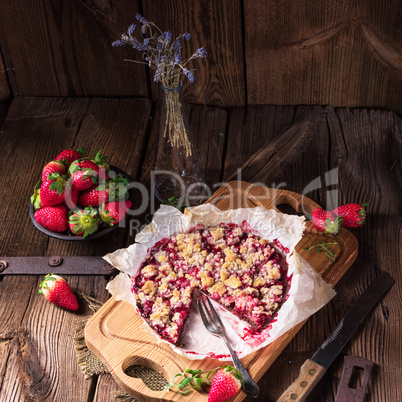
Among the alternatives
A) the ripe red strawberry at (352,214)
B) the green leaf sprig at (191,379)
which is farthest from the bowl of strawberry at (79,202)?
the ripe red strawberry at (352,214)

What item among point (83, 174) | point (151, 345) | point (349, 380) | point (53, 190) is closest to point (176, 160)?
point (83, 174)

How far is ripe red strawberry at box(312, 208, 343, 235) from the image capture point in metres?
1.99

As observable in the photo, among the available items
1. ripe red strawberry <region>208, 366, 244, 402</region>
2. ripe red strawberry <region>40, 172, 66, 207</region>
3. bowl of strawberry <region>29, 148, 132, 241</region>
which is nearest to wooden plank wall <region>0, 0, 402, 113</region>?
bowl of strawberry <region>29, 148, 132, 241</region>

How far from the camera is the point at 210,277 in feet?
6.31

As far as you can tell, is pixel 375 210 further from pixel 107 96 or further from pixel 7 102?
pixel 7 102

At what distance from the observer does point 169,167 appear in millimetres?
2205

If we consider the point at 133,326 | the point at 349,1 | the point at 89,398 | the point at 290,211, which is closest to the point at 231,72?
the point at 349,1

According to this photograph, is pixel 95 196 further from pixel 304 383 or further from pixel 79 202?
pixel 304 383

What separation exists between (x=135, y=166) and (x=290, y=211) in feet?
2.12

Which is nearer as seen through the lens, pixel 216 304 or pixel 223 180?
pixel 216 304

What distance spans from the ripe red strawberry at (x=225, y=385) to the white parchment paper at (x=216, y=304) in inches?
3.5

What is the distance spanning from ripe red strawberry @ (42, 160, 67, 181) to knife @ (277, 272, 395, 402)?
3.44 feet

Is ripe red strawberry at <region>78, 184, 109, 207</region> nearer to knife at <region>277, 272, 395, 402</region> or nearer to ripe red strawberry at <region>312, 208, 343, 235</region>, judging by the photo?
ripe red strawberry at <region>312, 208, 343, 235</region>

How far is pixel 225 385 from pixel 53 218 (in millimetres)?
A: 832
